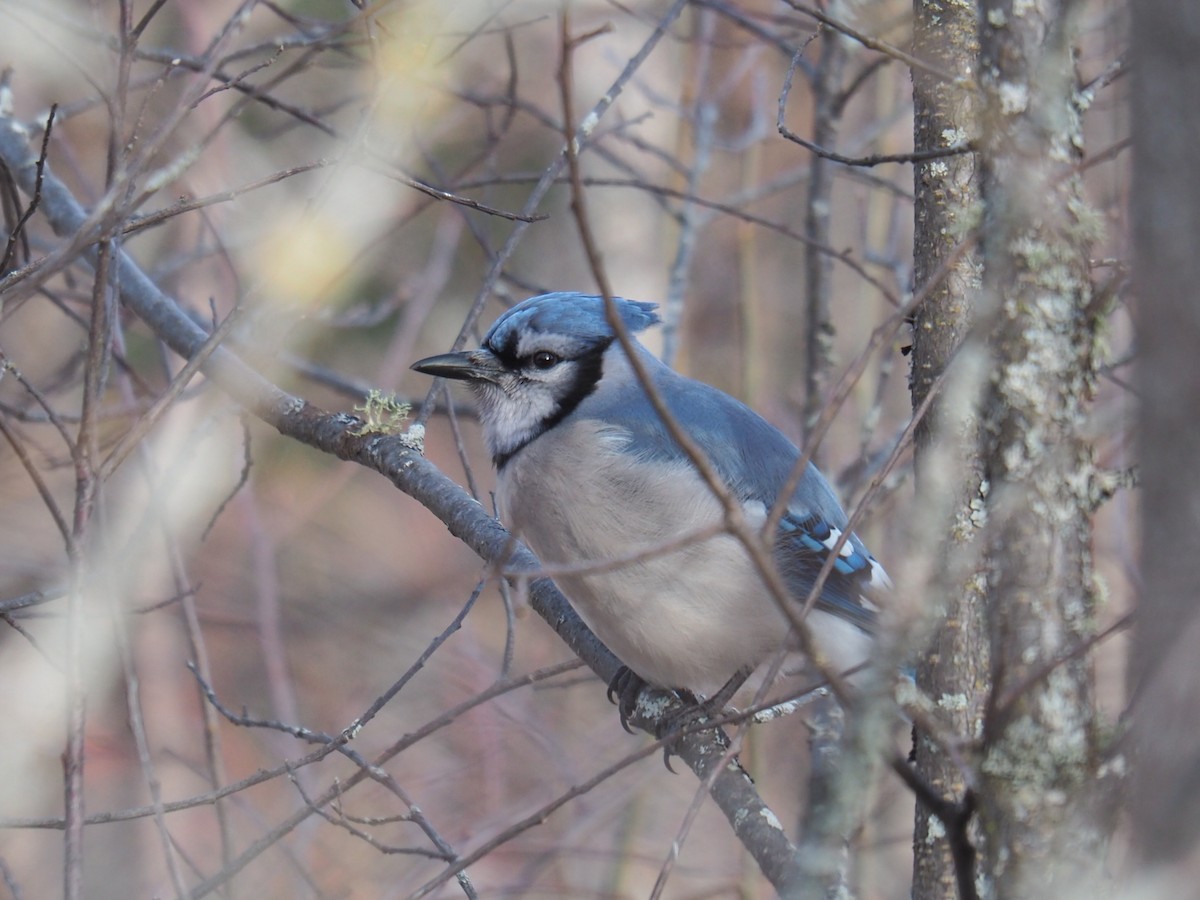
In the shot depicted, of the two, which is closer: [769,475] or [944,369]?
[944,369]

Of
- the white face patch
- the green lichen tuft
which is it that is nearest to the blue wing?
the white face patch

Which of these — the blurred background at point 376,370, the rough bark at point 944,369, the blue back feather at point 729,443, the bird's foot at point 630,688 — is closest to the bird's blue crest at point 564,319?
the blue back feather at point 729,443

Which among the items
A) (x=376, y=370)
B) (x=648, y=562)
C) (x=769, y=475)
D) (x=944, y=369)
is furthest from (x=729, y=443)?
(x=376, y=370)

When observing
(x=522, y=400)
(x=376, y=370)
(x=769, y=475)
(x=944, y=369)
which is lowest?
(x=944, y=369)

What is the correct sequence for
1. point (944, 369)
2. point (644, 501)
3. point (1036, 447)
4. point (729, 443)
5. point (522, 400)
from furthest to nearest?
1. point (522, 400)
2. point (729, 443)
3. point (644, 501)
4. point (944, 369)
5. point (1036, 447)

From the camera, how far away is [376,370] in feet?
26.6

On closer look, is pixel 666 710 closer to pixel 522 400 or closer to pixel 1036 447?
pixel 522 400

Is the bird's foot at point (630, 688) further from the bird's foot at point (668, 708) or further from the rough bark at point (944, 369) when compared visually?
the rough bark at point (944, 369)

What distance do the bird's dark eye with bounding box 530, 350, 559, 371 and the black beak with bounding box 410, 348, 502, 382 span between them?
10 centimetres

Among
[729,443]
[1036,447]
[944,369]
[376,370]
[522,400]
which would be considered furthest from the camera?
[376,370]

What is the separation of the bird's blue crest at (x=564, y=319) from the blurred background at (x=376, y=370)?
32 centimetres

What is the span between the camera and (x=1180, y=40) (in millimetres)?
938

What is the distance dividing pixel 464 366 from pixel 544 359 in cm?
23

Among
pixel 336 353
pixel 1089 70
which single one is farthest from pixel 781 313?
pixel 1089 70
